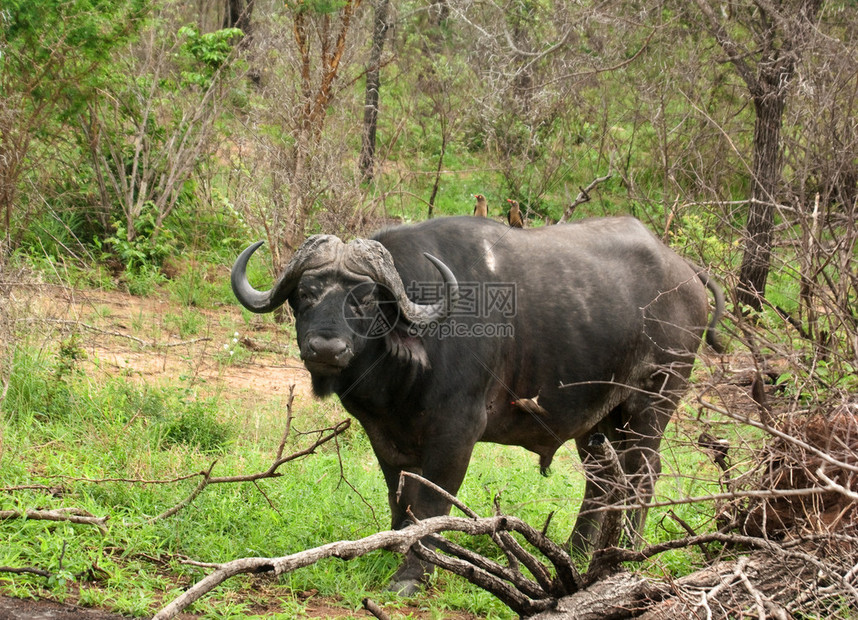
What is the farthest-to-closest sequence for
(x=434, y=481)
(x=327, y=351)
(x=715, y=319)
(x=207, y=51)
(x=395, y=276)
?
(x=207, y=51), (x=715, y=319), (x=434, y=481), (x=395, y=276), (x=327, y=351)

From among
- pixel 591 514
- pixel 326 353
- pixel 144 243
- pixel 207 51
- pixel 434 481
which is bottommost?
pixel 591 514

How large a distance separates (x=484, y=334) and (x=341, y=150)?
5.53 meters

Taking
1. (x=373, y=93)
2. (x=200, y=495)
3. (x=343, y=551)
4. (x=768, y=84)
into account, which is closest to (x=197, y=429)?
(x=200, y=495)

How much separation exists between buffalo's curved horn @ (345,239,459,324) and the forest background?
57.5 inches

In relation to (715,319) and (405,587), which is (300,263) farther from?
(715,319)

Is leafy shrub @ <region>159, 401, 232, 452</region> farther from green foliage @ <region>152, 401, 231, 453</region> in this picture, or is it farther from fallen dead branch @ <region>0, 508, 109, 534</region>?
fallen dead branch @ <region>0, 508, 109, 534</region>

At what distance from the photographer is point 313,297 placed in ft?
15.3

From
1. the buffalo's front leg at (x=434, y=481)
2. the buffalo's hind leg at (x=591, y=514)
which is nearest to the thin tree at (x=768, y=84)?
the buffalo's hind leg at (x=591, y=514)

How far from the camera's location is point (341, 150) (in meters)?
10.0

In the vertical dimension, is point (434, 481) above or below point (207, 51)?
below

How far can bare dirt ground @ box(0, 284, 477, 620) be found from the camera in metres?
7.36

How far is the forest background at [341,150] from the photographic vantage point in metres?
6.35

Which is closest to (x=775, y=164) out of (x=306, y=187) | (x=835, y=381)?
(x=306, y=187)

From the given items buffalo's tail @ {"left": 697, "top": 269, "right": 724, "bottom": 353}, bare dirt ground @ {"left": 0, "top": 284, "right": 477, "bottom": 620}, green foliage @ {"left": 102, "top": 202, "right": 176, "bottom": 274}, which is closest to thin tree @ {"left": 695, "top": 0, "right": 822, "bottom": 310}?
buffalo's tail @ {"left": 697, "top": 269, "right": 724, "bottom": 353}
